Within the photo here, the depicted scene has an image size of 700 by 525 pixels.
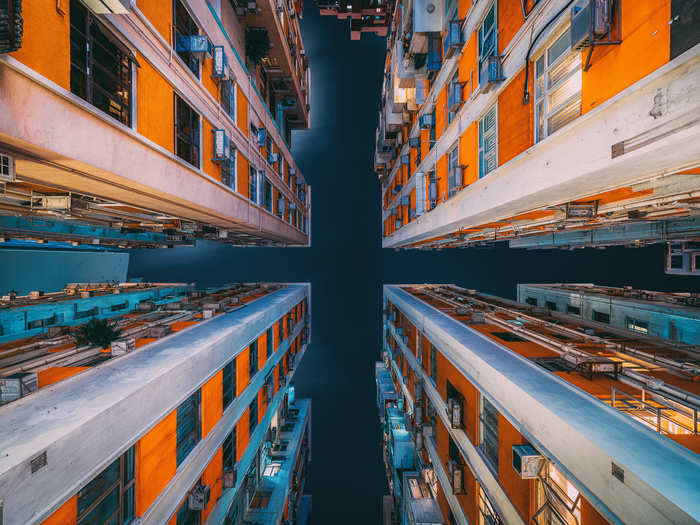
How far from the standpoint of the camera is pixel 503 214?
8203 millimetres

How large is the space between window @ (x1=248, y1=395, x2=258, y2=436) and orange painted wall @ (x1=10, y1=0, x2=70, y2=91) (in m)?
12.9

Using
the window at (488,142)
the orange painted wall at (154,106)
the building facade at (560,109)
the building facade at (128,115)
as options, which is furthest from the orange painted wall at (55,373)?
the window at (488,142)

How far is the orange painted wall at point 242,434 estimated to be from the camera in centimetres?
1109

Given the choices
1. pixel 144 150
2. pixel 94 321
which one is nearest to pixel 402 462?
pixel 94 321

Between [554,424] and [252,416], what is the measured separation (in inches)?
491

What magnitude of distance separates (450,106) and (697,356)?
11.0 meters

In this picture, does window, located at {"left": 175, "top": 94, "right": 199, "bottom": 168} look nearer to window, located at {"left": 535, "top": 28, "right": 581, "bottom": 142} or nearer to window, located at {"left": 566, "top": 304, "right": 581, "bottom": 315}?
window, located at {"left": 535, "top": 28, "right": 581, "bottom": 142}

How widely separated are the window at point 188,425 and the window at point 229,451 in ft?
7.59

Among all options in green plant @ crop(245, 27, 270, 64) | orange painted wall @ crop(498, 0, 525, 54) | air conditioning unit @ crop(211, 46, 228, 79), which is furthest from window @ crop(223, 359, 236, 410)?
green plant @ crop(245, 27, 270, 64)

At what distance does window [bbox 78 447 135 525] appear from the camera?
188 inches

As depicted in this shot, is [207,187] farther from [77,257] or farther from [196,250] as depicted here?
[196,250]

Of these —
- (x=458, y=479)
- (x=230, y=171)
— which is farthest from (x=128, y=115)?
(x=458, y=479)

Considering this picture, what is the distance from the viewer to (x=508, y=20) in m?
6.83

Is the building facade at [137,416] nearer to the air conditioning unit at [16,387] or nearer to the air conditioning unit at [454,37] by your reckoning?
the air conditioning unit at [16,387]
